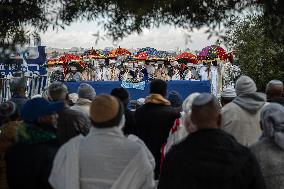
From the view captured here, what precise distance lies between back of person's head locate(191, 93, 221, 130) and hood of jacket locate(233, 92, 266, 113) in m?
2.16

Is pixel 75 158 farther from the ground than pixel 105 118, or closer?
closer

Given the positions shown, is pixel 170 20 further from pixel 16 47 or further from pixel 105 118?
pixel 16 47

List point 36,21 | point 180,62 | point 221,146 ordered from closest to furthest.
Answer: point 221,146 < point 36,21 < point 180,62

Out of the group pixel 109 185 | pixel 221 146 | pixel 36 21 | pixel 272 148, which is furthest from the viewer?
pixel 36 21

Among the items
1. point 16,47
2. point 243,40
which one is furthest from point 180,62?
point 16,47

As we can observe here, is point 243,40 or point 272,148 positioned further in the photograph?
point 243,40

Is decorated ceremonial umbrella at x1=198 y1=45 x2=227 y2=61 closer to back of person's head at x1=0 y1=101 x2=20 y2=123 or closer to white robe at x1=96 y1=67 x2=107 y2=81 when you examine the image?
white robe at x1=96 y1=67 x2=107 y2=81

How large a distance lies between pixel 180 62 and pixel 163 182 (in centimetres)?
2739

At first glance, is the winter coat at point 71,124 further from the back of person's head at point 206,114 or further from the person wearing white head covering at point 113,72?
the person wearing white head covering at point 113,72

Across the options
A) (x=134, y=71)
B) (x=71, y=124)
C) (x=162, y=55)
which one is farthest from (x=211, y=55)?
(x=71, y=124)

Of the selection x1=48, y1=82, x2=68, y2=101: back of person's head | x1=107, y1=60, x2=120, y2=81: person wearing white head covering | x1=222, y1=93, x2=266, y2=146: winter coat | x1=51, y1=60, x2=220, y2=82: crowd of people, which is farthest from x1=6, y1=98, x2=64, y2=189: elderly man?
x1=107, y1=60, x2=120, y2=81: person wearing white head covering

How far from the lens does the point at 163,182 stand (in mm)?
3324

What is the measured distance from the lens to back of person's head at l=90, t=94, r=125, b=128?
3.55 metres

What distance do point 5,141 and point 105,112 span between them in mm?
1644
